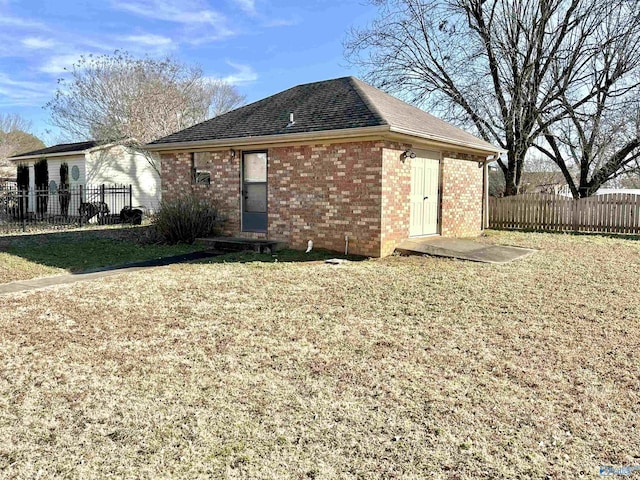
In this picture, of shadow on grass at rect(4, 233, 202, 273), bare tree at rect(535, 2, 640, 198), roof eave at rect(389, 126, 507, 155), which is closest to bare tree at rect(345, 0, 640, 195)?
bare tree at rect(535, 2, 640, 198)

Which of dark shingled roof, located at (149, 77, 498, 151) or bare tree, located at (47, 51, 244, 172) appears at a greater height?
bare tree, located at (47, 51, 244, 172)

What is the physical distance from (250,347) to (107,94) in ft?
74.7

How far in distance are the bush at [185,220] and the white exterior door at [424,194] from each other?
4817 millimetres

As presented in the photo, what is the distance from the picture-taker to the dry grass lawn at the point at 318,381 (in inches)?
104

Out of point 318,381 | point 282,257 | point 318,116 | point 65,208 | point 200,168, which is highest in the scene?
point 318,116

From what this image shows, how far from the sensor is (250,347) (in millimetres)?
4422

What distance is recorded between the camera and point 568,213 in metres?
15.5

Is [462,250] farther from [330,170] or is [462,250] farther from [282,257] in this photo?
[282,257]

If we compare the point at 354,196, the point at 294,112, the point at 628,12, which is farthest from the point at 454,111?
the point at 354,196

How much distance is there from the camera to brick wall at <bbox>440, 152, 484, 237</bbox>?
38.8ft

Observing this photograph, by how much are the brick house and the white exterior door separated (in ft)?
0.08

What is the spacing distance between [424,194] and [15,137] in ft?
138

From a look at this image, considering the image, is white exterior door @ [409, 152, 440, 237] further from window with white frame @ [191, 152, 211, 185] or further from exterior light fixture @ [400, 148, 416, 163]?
window with white frame @ [191, 152, 211, 185]

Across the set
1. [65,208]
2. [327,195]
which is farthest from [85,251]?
[65,208]
